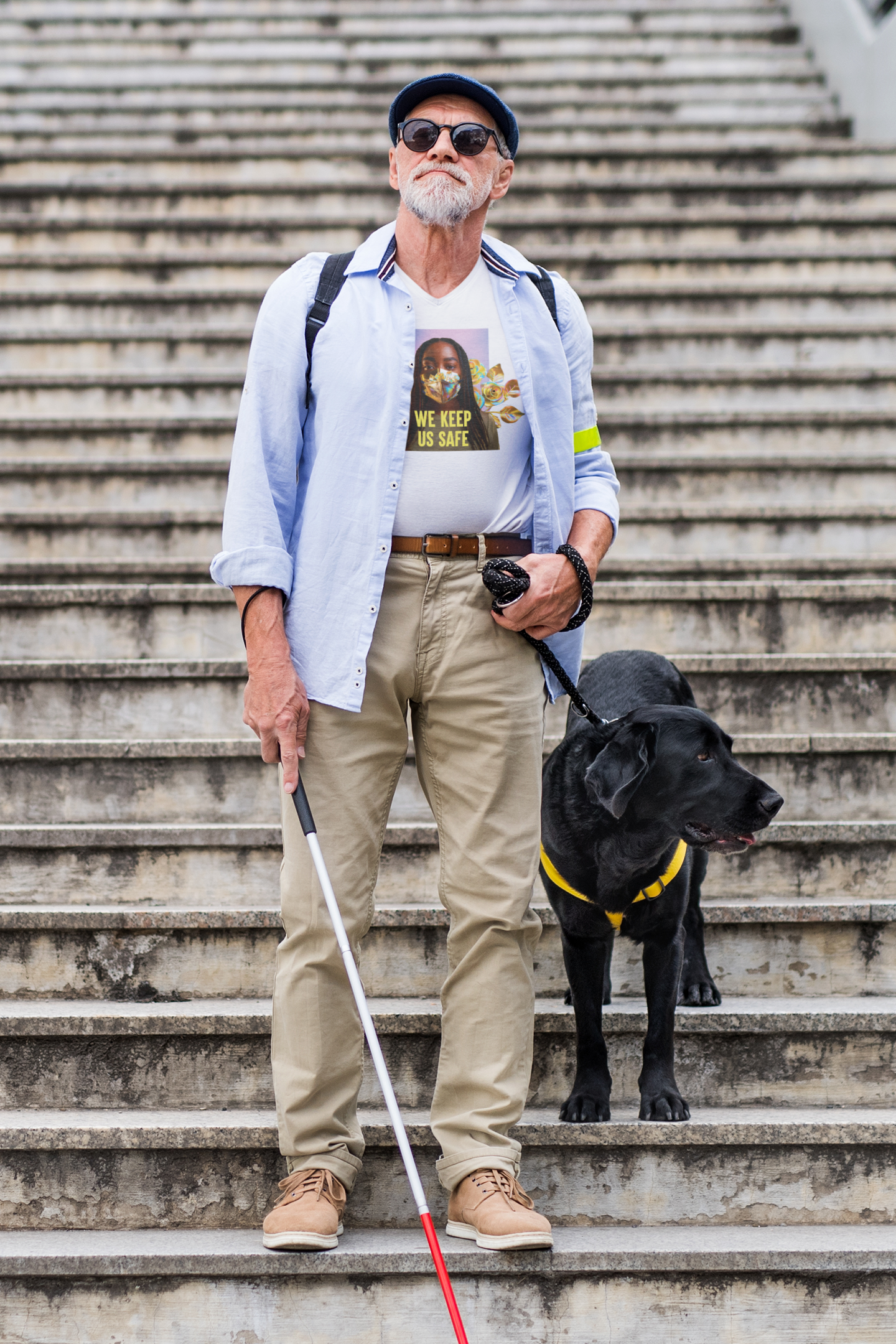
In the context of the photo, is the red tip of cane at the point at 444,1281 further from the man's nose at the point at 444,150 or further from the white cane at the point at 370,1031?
the man's nose at the point at 444,150

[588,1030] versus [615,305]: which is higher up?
[615,305]

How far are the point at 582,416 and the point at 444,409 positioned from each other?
12.8 inches

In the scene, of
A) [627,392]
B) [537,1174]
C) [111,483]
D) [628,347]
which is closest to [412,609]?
[537,1174]

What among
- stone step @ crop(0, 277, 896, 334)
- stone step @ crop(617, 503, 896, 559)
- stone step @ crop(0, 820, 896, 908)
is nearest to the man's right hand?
stone step @ crop(0, 820, 896, 908)

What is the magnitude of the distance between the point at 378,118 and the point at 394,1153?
5.72 meters

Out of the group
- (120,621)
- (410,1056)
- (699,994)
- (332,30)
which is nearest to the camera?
(410,1056)

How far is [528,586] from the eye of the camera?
2.13 m

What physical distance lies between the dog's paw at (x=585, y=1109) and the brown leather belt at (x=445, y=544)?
3.60ft

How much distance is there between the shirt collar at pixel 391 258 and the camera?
2.20 metres

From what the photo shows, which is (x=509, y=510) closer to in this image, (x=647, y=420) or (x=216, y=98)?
(x=647, y=420)

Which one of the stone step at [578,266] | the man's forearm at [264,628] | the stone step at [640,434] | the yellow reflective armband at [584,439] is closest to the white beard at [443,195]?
the yellow reflective armband at [584,439]

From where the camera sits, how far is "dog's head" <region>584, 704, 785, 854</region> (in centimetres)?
243

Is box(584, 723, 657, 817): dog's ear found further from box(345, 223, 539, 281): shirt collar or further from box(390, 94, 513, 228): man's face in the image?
box(390, 94, 513, 228): man's face

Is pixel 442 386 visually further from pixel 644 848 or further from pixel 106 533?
pixel 106 533
